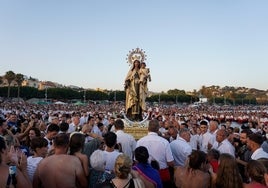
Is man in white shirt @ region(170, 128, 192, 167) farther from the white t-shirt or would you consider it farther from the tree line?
the tree line

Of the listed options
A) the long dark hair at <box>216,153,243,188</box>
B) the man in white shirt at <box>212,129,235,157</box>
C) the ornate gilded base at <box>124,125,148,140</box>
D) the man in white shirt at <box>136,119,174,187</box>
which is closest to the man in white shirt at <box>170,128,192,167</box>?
the man in white shirt at <box>136,119,174,187</box>

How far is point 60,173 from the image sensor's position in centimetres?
433

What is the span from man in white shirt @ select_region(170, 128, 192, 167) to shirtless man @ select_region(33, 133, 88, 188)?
277 centimetres

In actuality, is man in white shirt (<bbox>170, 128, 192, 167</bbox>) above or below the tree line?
below

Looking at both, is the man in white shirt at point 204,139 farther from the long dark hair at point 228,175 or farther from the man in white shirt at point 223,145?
the long dark hair at point 228,175

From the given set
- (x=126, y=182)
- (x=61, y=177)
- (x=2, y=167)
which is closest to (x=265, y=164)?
(x=126, y=182)

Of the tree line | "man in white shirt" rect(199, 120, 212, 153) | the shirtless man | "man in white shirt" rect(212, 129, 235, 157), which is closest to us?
the shirtless man

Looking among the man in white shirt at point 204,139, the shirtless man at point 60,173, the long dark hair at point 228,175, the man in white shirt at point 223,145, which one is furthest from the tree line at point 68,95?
the long dark hair at point 228,175

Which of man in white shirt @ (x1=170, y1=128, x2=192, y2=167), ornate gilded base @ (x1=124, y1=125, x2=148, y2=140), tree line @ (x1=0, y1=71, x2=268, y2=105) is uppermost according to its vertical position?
tree line @ (x1=0, y1=71, x2=268, y2=105)

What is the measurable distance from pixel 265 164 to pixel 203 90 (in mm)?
148476

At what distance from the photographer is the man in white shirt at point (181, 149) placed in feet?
21.9

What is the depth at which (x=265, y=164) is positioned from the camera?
414 cm

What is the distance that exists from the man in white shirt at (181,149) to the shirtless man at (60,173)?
2.77 m

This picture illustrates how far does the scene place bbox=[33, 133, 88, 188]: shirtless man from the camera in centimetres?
434
